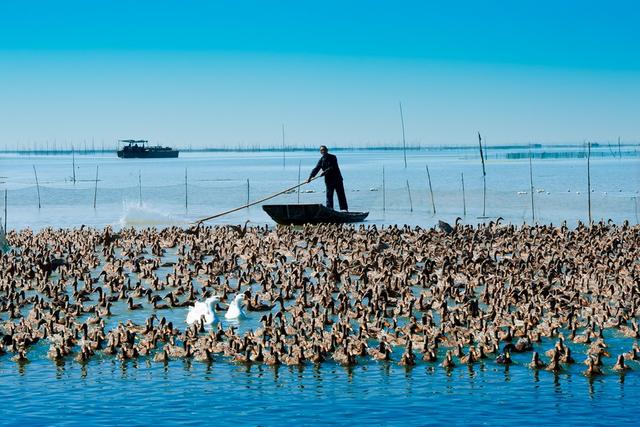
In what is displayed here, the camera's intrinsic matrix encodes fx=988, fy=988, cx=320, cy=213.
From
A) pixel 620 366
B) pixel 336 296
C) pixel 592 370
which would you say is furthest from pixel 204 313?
pixel 620 366

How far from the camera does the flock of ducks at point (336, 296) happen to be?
1501cm

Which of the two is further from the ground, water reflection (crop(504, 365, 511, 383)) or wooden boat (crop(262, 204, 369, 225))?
wooden boat (crop(262, 204, 369, 225))

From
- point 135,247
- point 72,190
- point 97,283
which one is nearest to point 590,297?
point 97,283

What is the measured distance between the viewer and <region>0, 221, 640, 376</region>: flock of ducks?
1501 cm

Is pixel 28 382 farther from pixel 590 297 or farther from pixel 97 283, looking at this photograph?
pixel 590 297

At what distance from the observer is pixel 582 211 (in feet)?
159

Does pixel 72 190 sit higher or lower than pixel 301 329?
higher

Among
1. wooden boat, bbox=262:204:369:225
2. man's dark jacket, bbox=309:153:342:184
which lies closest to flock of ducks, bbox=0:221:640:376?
wooden boat, bbox=262:204:369:225

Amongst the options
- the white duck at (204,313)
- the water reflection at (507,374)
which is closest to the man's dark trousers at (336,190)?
the white duck at (204,313)

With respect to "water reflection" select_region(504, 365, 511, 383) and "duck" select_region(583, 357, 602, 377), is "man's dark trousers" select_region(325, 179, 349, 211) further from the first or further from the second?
"duck" select_region(583, 357, 602, 377)

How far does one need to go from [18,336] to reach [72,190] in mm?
62775

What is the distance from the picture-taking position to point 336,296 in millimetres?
20344

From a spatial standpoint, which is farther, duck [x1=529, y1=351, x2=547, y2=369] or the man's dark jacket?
the man's dark jacket

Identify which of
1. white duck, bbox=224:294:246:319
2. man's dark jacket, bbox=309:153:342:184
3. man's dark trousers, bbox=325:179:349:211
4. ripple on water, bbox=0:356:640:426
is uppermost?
man's dark jacket, bbox=309:153:342:184
